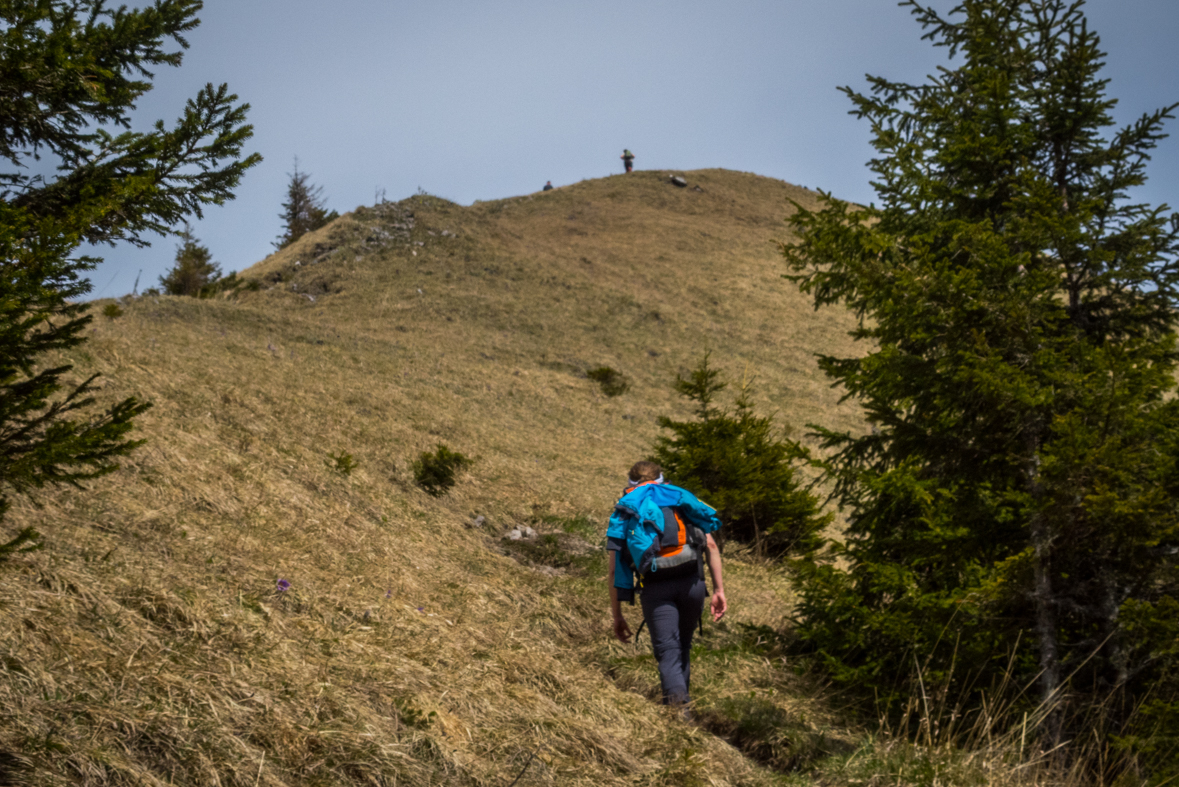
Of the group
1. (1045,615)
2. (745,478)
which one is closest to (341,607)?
(1045,615)

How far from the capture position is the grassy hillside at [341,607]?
3389 mm

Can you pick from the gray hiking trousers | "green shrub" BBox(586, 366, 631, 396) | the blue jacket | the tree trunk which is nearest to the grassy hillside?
the gray hiking trousers

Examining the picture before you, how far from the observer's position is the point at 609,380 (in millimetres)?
24047

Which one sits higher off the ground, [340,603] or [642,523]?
[642,523]

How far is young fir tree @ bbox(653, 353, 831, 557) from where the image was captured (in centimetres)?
1098

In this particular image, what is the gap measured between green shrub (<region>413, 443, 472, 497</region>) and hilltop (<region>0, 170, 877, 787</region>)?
24cm

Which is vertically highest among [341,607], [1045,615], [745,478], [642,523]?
[642,523]

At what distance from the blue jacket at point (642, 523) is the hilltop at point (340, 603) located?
94cm

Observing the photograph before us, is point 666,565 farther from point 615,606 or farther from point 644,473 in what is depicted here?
point 644,473

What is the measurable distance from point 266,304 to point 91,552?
79.3 ft

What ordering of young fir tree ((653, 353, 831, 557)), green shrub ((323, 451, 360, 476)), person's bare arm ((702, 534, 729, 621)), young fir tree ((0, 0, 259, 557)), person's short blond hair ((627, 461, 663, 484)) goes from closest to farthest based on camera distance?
young fir tree ((0, 0, 259, 557))
person's bare arm ((702, 534, 729, 621))
person's short blond hair ((627, 461, 663, 484))
green shrub ((323, 451, 360, 476))
young fir tree ((653, 353, 831, 557))

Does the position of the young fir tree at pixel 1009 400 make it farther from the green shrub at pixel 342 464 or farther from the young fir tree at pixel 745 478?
the green shrub at pixel 342 464

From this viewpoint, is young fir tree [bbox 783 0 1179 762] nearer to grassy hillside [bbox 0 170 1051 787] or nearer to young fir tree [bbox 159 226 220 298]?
grassy hillside [bbox 0 170 1051 787]

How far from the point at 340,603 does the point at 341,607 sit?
0.07m
